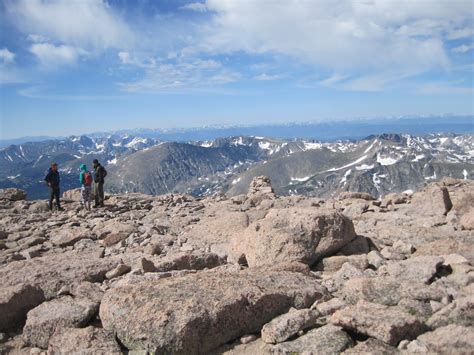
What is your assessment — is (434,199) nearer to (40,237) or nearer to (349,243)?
(349,243)

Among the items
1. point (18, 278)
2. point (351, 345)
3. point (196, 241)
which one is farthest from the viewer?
point (196, 241)

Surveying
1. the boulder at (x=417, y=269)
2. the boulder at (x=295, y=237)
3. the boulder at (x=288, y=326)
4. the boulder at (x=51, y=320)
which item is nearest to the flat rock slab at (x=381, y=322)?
the boulder at (x=288, y=326)

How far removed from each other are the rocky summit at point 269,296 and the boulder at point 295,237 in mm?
36

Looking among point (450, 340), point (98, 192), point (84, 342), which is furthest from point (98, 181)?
point (450, 340)

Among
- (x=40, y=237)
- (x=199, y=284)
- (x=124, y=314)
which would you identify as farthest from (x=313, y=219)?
(x=40, y=237)

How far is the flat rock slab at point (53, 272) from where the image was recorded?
11.8 metres

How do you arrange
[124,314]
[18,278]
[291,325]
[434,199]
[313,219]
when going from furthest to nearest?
[434,199]
[313,219]
[18,278]
[124,314]
[291,325]

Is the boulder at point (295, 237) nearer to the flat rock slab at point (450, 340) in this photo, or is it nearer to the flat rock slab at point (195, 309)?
the flat rock slab at point (195, 309)

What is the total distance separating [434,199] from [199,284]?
50.5 ft

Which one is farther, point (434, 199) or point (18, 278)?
point (434, 199)

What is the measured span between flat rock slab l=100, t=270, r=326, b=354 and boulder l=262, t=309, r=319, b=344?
621 mm

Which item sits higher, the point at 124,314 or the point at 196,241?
the point at 124,314

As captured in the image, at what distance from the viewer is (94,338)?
8.30 metres

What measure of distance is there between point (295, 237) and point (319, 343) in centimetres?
554
